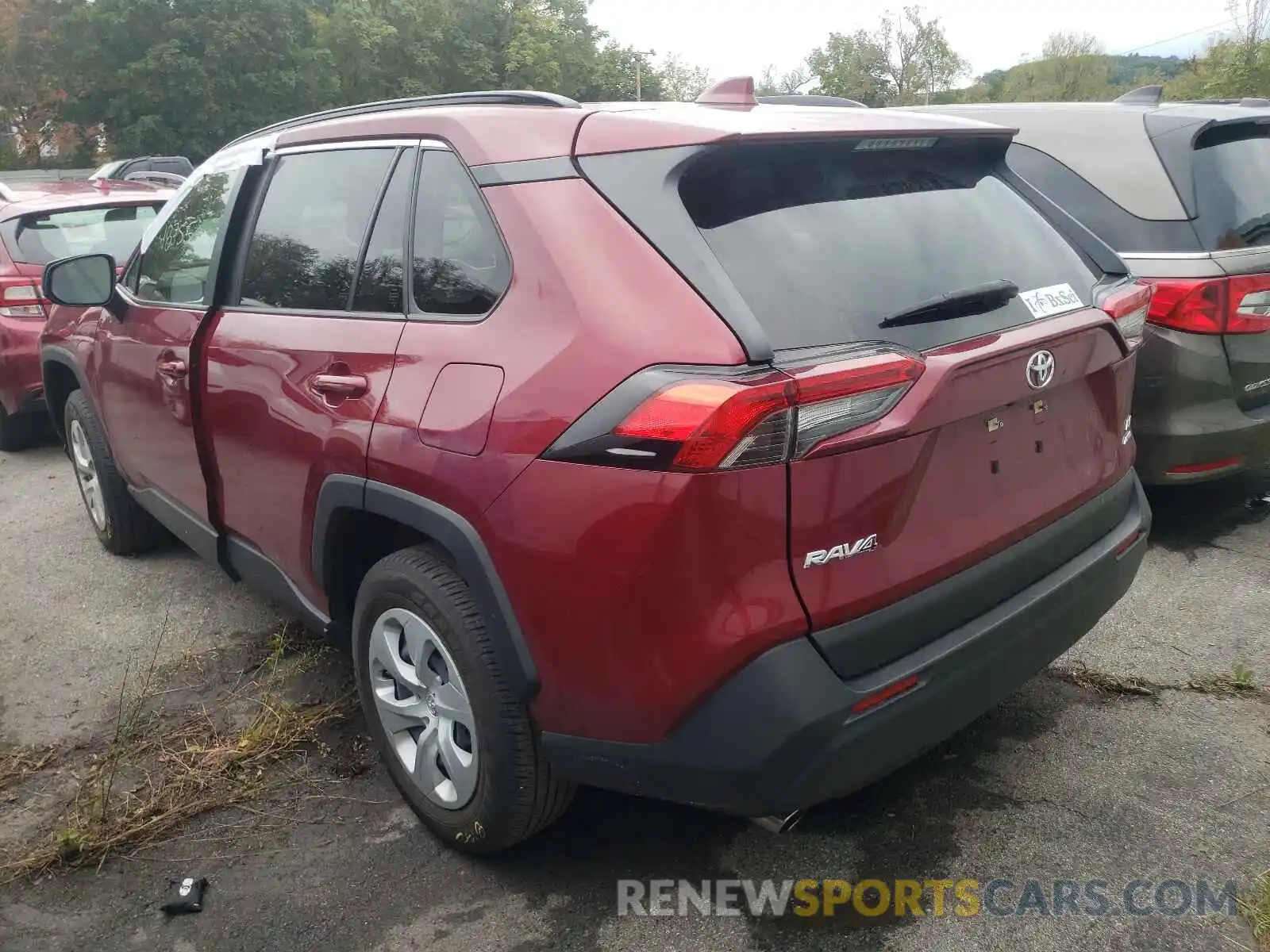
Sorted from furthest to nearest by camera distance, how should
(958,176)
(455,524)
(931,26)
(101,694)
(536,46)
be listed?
(931,26), (536,46), (101,694), (958,176), (455,524)

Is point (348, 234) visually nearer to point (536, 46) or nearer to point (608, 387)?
point (608, 387)

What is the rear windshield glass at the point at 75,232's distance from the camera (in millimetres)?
6543

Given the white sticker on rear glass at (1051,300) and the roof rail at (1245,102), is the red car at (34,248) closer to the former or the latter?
the white sticker on rear glass at (1051,300)

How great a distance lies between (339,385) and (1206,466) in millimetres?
3287

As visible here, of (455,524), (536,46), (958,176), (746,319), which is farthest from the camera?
(536,46)

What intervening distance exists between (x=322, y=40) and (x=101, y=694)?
2014 inches

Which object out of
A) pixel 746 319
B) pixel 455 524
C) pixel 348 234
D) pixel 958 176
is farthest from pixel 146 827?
pixel 958 176

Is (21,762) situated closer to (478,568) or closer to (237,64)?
→ (478,568)

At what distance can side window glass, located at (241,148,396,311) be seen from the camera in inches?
109

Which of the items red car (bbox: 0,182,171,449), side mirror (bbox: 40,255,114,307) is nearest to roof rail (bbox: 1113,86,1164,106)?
side mirror (bbox: 40,255,114,307)

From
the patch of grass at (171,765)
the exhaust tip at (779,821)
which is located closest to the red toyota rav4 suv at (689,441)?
the exhaust tip at (779,821)

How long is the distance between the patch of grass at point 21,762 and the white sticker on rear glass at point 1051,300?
9.97ft

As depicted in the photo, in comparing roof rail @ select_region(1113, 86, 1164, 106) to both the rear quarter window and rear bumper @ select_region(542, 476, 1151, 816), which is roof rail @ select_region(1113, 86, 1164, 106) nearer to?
the rear quarter window

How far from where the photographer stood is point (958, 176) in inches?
101
